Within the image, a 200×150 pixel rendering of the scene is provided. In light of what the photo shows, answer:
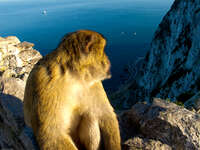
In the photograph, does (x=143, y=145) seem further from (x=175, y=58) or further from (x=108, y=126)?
(x=175, y=58)

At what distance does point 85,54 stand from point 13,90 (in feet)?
9.01

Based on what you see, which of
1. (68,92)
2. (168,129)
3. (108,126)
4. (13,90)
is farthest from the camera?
(13,90)

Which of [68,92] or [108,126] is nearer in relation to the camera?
[68,92]

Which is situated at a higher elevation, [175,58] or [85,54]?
[85,54]

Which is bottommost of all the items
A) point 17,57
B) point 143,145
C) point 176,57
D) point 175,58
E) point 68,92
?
point 175,58

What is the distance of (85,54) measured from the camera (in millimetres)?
1726

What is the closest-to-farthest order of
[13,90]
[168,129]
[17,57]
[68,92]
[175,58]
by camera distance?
[68,92], [168,129], [13,90], [17,57], [175,58]

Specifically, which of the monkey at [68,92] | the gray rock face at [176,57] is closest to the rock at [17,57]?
the monkey at [68,92]

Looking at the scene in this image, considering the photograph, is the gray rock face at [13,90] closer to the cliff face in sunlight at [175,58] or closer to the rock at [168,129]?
the rock at [168,129]

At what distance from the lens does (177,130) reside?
95.0 inches

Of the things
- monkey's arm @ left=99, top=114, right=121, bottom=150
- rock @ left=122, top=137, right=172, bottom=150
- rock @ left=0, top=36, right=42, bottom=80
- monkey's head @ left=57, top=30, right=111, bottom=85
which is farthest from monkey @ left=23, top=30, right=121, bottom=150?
rock @ left=0, top=36, right=42, bottom=80

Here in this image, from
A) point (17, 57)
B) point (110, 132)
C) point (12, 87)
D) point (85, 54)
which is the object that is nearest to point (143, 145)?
point (110, 132)

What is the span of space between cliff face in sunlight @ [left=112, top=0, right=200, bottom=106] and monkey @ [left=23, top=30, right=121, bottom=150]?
42.6 feet

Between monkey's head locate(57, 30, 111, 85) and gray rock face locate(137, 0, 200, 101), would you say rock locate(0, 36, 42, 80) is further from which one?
gray rock face locate(137, 0, 200, 101)
